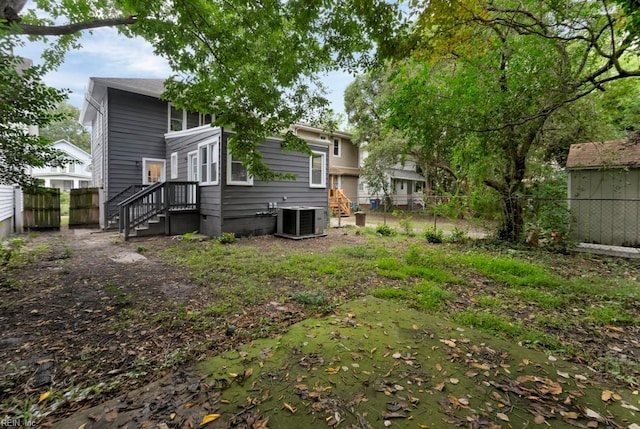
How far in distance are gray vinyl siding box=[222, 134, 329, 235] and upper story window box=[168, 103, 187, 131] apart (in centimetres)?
484

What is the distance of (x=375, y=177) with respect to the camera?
17.8 meters

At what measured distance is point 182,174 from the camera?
10.4m

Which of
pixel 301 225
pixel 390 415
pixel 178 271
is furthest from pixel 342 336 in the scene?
pixel 301 225

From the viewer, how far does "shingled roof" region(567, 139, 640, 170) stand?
6586 mm

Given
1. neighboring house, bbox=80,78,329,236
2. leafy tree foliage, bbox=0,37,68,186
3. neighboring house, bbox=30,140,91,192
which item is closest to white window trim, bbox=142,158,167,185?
Answer: neighboring house, bbox=80,78,329,236

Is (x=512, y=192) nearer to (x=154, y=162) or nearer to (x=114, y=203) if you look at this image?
(x=154, y=162)

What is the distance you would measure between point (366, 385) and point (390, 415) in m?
0.30

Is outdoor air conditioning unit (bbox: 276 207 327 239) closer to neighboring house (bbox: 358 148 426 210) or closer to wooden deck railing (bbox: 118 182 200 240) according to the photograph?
wooden deck railing (bbox: 118 182 200 240)

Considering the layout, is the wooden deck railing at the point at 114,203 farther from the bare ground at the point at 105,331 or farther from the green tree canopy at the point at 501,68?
the green tree canopy at the point at 501,68

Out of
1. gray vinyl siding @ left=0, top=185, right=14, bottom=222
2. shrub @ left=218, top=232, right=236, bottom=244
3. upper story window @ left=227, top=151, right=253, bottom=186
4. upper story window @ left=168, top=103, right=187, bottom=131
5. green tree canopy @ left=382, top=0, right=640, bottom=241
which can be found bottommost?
shrub @ left=218, top=232, right=236, bottom=244

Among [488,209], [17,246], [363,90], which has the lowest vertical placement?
[17,246]

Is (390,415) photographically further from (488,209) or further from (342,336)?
(488,209)

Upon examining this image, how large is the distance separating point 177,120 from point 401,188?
58.2 feet

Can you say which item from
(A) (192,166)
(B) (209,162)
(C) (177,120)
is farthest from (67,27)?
(C) (177,120)
